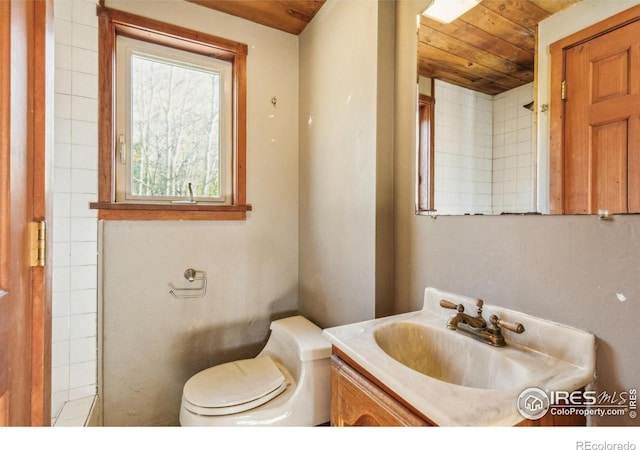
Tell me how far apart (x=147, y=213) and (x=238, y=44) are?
108 cm

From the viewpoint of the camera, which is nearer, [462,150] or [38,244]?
[38,244]

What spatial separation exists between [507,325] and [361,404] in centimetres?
47

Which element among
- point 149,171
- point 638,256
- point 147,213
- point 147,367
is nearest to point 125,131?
point 149,171

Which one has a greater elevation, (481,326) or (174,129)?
(174,129)

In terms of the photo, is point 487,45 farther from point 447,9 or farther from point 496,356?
point 496,356

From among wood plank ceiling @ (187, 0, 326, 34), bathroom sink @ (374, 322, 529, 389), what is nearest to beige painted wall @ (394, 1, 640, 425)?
bathroom sink @ (374, 322, 529, 389)

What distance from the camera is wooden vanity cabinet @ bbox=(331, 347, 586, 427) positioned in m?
0.66

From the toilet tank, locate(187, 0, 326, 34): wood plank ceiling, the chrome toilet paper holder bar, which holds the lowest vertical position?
the toilet tank

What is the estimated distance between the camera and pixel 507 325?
0.87 m

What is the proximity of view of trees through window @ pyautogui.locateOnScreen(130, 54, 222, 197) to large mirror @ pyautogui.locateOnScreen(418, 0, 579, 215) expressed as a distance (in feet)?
3.87

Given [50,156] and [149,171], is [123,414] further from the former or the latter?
[50,156]

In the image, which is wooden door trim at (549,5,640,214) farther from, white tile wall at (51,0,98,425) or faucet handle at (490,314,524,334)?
white tile wall at (51,0,98,425)

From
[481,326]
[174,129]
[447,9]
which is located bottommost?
[481,326]

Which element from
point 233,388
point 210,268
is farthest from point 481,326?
point 210,268
